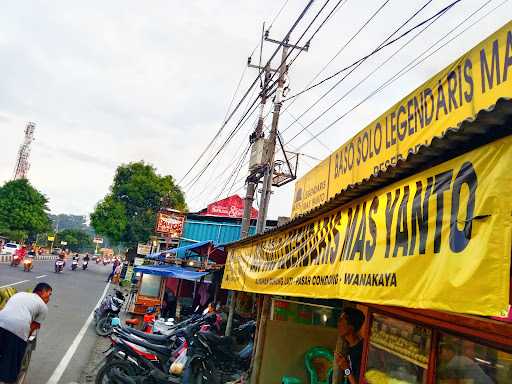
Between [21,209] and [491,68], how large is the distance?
61.6 m

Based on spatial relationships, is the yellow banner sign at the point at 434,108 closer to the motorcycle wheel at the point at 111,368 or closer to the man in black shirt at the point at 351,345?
the man in black shirt at the point at 351,345

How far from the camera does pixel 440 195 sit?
8.01 feet

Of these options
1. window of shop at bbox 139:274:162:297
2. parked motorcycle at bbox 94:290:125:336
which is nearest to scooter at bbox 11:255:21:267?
window of shop at bbox 139:274:162:297

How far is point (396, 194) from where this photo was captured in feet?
9.76

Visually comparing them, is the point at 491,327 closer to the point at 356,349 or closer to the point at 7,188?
the point at 356,349

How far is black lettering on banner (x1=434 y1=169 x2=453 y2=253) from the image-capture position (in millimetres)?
2328

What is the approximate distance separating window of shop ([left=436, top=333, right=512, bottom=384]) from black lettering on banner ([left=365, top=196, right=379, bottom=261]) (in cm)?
104

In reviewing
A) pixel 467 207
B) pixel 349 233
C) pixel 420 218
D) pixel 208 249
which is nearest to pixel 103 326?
pixel 208 249

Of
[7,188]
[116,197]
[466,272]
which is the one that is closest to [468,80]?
[466,272]

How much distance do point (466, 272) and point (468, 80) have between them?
379 centimetres

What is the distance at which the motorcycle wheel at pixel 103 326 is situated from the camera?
11.4m

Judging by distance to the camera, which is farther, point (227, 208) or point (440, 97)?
point (227, 208)

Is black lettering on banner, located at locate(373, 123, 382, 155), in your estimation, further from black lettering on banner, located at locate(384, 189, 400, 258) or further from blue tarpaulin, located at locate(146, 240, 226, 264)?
blue tarpaulin, located at locate(146, 240, 226, 264)

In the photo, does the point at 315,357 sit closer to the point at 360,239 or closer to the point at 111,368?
the point at 111,368
